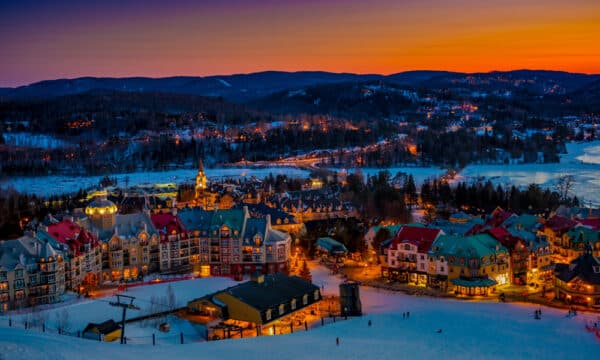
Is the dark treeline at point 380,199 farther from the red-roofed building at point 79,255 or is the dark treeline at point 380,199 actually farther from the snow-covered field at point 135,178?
the snow-covered field at point 135,178

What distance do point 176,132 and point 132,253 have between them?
116303 mm


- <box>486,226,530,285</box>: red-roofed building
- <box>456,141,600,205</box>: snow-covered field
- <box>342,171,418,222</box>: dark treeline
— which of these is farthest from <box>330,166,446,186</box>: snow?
<box>486,226,530,285</box>: red-roofed building

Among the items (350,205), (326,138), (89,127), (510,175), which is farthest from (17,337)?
(89,127)

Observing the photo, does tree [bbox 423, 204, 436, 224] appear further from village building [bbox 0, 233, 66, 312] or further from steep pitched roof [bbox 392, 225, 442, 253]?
village building [bbox 0, 233, 66, 312]

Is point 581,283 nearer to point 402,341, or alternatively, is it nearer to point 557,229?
point 557,229

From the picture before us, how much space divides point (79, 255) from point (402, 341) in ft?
53.8

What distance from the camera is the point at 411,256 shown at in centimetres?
3284

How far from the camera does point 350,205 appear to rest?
52500 millimetres

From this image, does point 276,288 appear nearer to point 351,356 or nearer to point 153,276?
point 351,356

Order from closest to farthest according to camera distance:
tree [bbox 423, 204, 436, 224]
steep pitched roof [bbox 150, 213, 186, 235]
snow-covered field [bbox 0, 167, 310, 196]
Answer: steep pitched roof [bbox 150, 213, 186, 235] < tree [bbox 423, 204, 436, 224] < snow-covered field [bbox 0, 167, 310, 196]

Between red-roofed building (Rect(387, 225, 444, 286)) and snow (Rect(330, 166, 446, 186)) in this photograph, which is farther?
snow (Rect(330, 166, 446, 186))

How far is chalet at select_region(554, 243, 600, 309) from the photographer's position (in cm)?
2756

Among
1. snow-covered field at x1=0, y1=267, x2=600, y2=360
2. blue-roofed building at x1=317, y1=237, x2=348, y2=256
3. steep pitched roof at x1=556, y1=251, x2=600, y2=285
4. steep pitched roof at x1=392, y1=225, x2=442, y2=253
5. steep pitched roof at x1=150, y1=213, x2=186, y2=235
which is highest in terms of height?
steep pitched roof at x1=150, y1=213, x2=186, y2=235

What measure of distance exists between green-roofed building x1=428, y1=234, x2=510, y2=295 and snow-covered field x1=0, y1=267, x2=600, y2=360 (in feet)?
8.45
